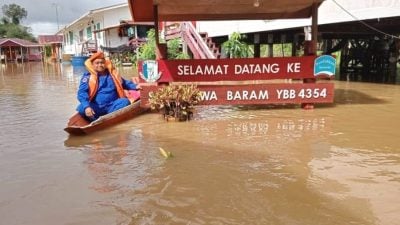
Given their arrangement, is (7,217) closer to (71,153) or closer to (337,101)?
(71,153)

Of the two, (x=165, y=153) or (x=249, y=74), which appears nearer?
(x=165, y=153)

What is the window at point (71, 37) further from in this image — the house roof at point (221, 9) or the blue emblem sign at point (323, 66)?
the blue emblem sign at point (323, 66)

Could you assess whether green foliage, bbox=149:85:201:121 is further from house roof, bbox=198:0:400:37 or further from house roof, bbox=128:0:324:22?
house roof, bbox=198:0:400:37

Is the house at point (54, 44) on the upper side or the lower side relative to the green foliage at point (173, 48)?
upper

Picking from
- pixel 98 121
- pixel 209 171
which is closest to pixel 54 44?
pixel 98 121

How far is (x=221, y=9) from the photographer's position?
991 centimetres

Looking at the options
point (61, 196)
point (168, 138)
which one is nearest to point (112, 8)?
point (168, 138)

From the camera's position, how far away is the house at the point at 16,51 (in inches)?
2411

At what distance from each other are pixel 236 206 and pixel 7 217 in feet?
7.21

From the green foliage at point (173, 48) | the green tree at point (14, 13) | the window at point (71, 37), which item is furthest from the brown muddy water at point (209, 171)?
the green tree at point (14, 13)

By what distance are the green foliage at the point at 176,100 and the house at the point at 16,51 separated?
2241 inches

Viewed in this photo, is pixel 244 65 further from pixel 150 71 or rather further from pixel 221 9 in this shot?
pixel 150 71

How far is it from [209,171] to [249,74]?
15.2ft

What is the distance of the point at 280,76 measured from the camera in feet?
31.3
